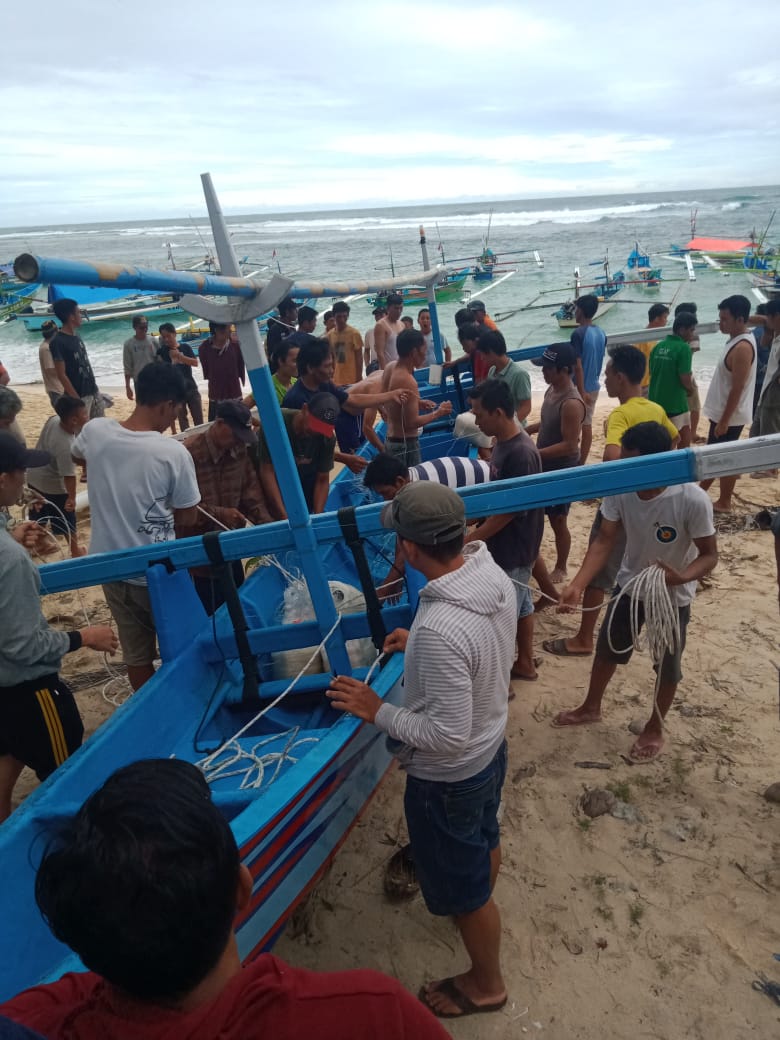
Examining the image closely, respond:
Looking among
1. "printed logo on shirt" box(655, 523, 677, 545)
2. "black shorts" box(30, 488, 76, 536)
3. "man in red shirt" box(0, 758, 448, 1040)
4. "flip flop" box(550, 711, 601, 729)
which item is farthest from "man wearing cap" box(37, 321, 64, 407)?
"man in red shirt" box(0, 758, 448, 1040)

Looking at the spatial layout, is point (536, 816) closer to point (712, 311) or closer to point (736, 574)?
point (736, 574)

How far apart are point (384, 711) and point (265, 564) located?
233 centimetres

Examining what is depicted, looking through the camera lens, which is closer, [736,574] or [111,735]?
[111,735]

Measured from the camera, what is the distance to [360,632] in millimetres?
3215

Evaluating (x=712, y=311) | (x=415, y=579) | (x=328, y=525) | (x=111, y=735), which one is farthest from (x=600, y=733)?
(x=712, y=311)

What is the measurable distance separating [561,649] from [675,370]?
3.16 meters

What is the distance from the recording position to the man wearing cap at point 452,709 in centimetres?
179

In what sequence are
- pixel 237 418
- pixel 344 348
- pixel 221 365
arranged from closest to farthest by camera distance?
pixel 237 418
pixel 221 365
pixel 344 348

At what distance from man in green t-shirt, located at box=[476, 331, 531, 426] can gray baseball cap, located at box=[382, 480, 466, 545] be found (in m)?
3.31

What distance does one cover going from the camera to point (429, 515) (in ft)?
5.85

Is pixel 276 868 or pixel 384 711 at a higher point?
pixel 384 711

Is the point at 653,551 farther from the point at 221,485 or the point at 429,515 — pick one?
the point at 221,485

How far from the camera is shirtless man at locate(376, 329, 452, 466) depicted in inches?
197

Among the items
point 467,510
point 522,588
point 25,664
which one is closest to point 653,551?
point 522,588
